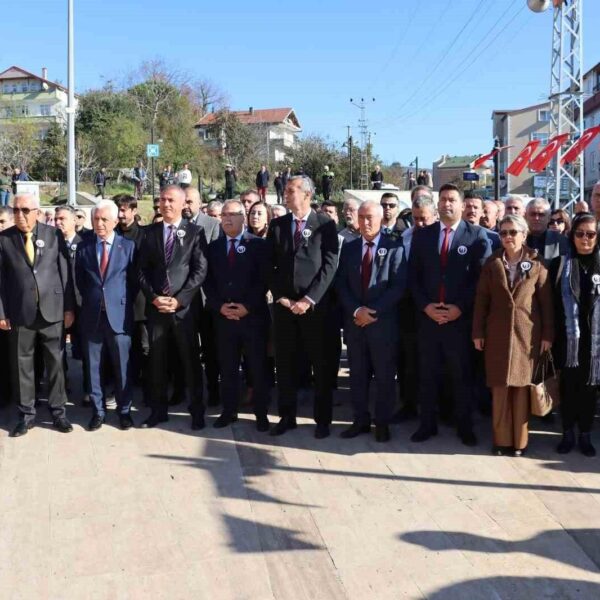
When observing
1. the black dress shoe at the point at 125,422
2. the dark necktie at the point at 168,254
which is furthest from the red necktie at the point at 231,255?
the black dress shoe at the point at 125,422

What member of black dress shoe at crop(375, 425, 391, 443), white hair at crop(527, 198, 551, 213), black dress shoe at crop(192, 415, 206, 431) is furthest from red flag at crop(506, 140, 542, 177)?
black dress shoe at crop(192, 415, 206, 431)

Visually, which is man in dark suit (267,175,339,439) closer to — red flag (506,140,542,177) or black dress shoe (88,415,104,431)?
black dress shoe (88,415,104,431)

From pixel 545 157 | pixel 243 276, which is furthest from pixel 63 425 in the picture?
pixel 545 157

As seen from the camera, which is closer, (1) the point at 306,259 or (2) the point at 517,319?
(2) the point at 517,319

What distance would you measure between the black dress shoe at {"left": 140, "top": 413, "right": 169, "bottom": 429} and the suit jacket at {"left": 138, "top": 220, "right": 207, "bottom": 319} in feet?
2.85

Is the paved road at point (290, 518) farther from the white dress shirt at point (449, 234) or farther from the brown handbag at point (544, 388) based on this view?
the white dress shirt at point (449, 234)

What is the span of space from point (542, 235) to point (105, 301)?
3763 mm

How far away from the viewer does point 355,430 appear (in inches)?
206

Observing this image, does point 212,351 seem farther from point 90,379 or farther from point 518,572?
point 518,572

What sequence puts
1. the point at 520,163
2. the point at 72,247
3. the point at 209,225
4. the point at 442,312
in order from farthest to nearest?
the point at 520,163 < the point at 209,225 < the point at 72,247 < the point at 442,312

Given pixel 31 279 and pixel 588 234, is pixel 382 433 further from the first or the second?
pixel 31 279

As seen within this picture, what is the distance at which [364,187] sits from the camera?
132 feet

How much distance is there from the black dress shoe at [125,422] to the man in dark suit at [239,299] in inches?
28.6

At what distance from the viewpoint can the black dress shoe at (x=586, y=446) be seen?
4.75 meters
